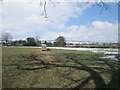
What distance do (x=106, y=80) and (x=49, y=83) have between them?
7.52ft

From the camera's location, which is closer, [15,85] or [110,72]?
[15,85]

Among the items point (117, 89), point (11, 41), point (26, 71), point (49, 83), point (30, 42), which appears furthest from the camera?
point (11, 41)

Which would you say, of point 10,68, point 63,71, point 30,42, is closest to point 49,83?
point 63,71

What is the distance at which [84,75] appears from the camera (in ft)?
37.2

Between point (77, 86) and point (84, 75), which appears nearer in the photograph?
point (77, 86)

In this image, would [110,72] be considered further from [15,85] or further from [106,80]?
[15,85]

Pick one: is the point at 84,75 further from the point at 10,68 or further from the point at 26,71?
the point at 10,68

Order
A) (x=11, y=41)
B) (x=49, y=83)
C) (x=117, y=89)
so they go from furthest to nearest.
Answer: (x=11, y=41), (x=49, y=83), (x=117, y=89)

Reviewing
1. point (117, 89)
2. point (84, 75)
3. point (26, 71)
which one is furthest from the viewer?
point (26, 71)

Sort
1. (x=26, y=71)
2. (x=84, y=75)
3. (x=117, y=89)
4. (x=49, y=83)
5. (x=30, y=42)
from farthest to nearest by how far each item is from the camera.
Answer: (x=30, y=42) < (x=26, y=71) < (x=84, y=75) < (x=49, y=83) < (x=117, y=89)

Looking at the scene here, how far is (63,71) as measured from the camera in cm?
1215

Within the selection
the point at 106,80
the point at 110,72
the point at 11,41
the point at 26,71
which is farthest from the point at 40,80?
the point at 11,41

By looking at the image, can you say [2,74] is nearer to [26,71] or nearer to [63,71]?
[26,71]

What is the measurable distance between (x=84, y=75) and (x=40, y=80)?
1979 millimetres
